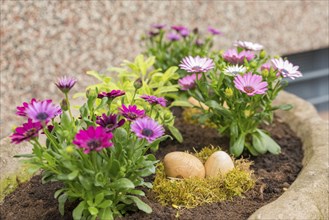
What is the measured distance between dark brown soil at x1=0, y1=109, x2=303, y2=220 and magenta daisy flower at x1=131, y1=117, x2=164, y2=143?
0.36 meters

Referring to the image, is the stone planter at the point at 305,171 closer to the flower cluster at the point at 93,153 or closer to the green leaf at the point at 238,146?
the green leaf at the point at 238,146

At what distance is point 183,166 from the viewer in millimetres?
2414

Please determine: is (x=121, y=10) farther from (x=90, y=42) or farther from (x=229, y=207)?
(x=229, y=207)

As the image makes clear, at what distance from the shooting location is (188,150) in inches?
109

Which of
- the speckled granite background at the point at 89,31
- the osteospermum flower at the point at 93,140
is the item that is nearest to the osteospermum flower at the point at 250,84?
the osteospermum flower at the point at 93,140

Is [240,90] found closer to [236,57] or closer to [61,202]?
[236,57]

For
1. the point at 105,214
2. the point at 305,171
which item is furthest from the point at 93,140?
the point at 305,171

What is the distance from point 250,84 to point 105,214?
790 millimetres

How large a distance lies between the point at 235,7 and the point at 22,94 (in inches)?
60.4

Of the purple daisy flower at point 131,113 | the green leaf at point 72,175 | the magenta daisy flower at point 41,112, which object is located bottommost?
the green leaf at point 72,175

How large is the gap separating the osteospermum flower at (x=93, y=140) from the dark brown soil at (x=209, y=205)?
434 mm

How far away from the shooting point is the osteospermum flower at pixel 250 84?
2.41 metres

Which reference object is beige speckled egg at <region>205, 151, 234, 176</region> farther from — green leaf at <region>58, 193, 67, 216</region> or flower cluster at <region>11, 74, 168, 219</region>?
green leaf at <region>58, 193, 67, 216</region>

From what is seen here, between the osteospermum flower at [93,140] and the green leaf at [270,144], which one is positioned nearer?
the osteospermum flower at [93,140]
